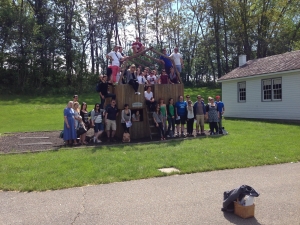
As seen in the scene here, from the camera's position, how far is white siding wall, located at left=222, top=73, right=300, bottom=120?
1944 cm

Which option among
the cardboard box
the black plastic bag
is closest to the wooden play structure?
the black plastic bag

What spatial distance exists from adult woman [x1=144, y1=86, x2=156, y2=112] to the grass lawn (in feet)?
6.95

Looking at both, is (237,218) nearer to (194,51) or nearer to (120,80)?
(120,80)

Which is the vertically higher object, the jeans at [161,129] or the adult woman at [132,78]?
the adult woman at [132,78]

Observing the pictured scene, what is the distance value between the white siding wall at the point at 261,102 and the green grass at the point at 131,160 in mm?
7925

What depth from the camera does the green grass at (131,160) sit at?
732 centimetres

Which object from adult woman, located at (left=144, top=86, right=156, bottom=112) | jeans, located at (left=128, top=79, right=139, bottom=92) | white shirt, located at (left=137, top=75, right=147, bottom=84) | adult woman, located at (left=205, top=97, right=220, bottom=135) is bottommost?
adult woman, located at (left=205, top=97, right=220, bottom=135)

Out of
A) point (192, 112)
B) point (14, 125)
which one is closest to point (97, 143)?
point (192, 112)

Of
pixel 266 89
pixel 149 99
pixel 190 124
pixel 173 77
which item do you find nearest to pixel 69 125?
pixel 149 99

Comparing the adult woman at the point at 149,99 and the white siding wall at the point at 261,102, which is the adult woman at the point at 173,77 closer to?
the adult woman at the point at 149,99

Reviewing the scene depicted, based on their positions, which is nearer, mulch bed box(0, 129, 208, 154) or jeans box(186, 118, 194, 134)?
mulch bed box(0, 129, 208, 154)

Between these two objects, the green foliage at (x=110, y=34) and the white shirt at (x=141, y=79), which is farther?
the green foliage at (x=110, y=34)

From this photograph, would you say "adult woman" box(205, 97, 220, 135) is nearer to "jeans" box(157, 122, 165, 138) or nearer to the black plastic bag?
"jeans" box(157, 122, 165, 138)

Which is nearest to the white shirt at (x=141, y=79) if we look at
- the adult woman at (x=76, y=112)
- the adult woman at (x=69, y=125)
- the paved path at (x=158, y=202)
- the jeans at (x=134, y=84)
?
the jeans at (x=134, y=84)
